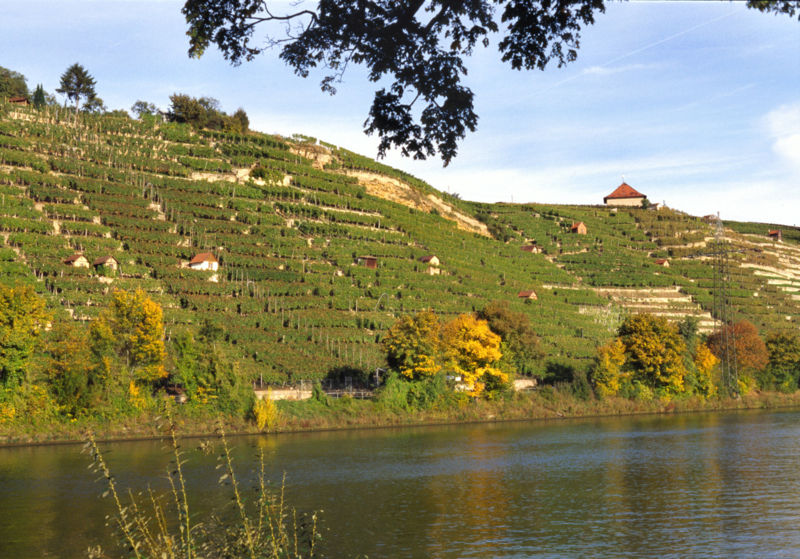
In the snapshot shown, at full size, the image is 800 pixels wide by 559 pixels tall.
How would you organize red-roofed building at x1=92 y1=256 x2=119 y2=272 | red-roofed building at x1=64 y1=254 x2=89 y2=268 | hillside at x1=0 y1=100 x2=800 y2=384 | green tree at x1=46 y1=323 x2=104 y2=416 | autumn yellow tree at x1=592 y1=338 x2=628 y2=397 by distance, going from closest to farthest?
green tree at x1=46 y1=323 x2=104 y2=416
red-roofed building at x1=64 y1=254 x2=89 y2=268
hillside at x1=0 y1=100 x2=800 y2=384
red-roofed building at x1=92 y1=256 x2=119 y2=272
autumn yellow tree at x1=592 y1=338 x2=628 y2=397

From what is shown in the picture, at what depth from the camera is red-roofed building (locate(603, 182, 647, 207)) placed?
19425 cm

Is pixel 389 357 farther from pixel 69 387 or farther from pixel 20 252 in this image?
pixel 20 252

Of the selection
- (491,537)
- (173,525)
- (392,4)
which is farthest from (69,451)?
(392,4)

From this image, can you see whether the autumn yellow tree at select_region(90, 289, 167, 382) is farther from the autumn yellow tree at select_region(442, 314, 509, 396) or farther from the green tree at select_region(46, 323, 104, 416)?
the autumn yellow tree at select_region(442, 314, 509, 396)

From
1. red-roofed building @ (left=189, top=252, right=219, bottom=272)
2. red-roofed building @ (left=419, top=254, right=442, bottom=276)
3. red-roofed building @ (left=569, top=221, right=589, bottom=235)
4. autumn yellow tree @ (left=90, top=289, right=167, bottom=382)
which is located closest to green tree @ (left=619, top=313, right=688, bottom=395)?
red-roofed building @ (left=419, top=254, right=442, bottom=276)

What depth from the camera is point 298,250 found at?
10150 centimetres

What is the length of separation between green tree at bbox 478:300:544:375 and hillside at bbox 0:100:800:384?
10.7 ft

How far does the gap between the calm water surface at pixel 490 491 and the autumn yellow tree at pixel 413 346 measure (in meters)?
7.87

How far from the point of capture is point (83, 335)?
6266cm

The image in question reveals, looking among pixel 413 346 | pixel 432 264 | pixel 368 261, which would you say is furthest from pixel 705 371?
pixel 368 261

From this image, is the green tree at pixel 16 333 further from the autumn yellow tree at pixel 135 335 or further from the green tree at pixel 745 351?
the green tree at pixel 745 351

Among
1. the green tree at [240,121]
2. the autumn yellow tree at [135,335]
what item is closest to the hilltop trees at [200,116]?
the green tree at [240,121]

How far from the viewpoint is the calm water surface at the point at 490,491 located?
3072 centimetres

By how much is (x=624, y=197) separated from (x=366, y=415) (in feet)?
468
